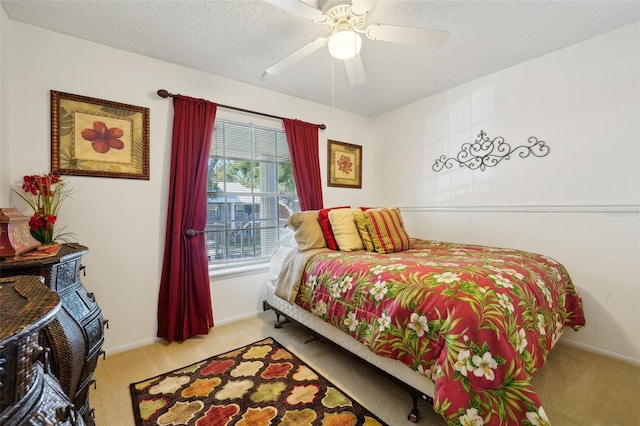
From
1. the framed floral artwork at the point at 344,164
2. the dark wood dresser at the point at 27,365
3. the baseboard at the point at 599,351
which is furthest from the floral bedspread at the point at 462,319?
the framed floral artwork at the point at 344,164

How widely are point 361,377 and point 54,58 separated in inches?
124

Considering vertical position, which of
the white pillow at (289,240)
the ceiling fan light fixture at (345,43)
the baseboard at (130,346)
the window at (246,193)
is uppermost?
the ceiling fan light fixture at (345,43)

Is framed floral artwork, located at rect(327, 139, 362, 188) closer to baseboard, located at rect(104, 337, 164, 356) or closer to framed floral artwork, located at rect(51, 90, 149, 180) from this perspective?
framed floral artwork, located at rect(51, 90, 149, 180)

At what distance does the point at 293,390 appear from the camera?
1.70m

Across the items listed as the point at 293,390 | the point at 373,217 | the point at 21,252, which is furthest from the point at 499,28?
the point at 21,252

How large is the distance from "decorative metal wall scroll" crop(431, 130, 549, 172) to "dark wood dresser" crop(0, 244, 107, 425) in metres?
3.32

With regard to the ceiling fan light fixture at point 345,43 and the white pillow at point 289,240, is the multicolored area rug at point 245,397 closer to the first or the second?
the white pillow at point 289,240

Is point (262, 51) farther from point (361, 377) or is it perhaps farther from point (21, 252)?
point (361, 377)

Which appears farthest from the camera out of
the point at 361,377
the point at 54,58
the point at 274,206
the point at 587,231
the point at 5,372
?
the point at 274,206

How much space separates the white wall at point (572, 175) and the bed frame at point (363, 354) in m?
1.85

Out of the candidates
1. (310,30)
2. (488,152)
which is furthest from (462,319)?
(488,152)

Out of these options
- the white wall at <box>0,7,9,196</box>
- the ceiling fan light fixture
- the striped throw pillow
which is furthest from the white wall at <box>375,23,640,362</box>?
the white wall at <box>0,7,9,196</box>

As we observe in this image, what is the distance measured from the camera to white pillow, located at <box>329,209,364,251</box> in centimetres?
237

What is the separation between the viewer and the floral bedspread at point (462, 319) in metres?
1.08
